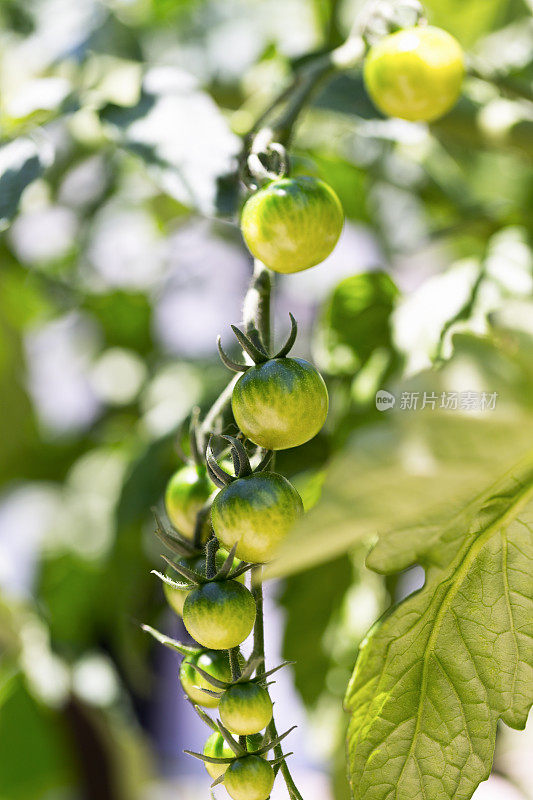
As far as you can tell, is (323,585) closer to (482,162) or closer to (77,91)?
(77,91)

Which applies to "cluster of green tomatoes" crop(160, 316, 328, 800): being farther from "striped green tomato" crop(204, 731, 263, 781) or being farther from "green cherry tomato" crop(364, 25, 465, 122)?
"green cherry tomato" crop(364, 25, 465, 122)

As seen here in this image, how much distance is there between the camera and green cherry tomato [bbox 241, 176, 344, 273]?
0.66 feet

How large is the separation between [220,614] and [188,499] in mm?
45

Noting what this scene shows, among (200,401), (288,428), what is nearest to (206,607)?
(288,428)

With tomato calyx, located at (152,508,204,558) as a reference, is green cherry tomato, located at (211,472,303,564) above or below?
above

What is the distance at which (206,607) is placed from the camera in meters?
0.18

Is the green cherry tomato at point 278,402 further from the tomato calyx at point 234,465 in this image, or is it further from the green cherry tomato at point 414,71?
the green cherry tomato at point 414,71

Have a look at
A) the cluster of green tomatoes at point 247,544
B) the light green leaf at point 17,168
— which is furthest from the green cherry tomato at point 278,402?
the light green leaf at point 17,168

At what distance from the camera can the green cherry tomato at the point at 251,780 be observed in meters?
0.18

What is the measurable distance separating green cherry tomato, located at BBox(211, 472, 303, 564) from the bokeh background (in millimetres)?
27

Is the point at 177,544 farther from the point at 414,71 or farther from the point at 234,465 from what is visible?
the point at 414,71

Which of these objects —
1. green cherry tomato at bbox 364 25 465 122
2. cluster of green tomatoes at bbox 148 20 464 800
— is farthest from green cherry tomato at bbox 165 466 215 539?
green cherry tomato at bbox 364 25 465 122
